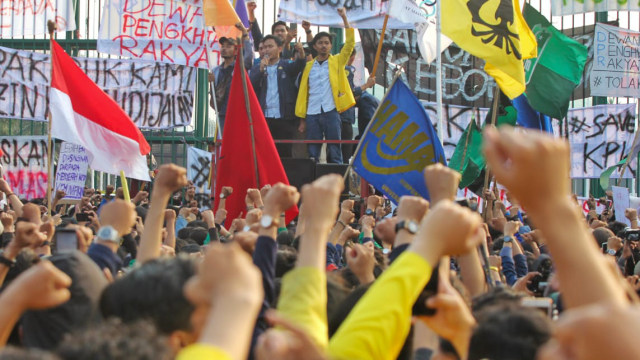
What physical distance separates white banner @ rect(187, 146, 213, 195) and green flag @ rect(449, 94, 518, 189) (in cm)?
396

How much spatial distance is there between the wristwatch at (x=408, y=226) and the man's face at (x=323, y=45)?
25.0 ft

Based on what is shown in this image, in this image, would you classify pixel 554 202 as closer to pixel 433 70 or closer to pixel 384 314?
pixel 384 314

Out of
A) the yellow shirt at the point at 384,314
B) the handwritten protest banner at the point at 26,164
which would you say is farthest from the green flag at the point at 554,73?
the yellow shirt at the point at 384,314

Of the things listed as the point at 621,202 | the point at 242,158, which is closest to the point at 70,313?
the point at 242,158

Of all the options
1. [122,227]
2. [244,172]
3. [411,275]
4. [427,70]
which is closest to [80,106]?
[244,172]

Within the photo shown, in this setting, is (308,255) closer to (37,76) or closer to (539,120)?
(539,120)

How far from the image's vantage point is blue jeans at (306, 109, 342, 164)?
10422mm

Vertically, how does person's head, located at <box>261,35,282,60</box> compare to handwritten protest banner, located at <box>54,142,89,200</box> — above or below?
above

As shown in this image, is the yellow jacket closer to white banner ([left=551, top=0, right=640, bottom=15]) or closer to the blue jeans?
the blue jeans

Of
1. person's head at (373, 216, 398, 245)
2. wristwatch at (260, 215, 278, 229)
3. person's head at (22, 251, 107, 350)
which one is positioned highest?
wristwatch at (260, 215, 278, 229)

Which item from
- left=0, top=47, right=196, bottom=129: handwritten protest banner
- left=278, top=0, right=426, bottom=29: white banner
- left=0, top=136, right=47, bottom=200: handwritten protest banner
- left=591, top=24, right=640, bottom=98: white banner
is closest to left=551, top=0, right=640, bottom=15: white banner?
left=591, top=24, right=640, bottom=98: white banner

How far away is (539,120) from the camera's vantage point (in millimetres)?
10086

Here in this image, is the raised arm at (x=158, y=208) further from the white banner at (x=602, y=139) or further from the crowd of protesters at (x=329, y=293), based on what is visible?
the white banner at (x=602, y=139)

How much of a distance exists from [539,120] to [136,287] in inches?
341
